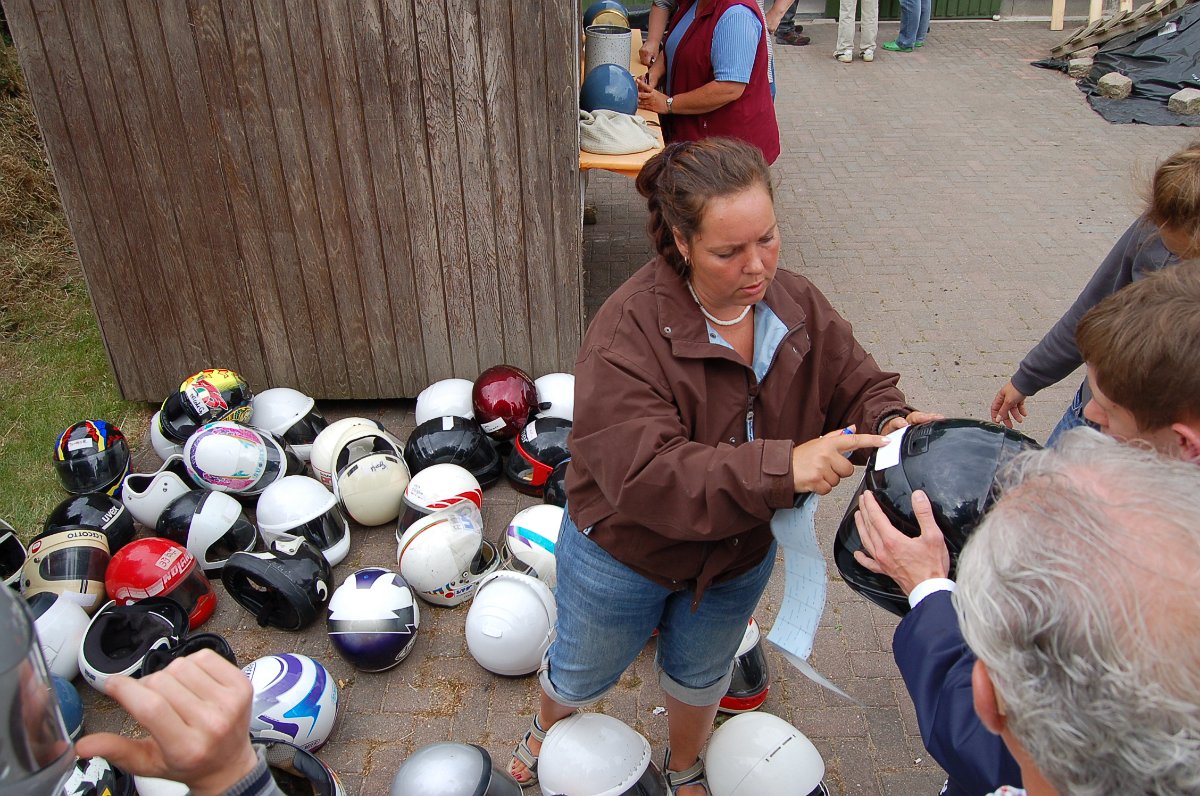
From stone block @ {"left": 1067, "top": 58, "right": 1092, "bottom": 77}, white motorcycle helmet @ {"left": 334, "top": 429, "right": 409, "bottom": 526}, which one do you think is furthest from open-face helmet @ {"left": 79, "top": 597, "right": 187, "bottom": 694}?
stone block @ {"left": 1067, "top": 58, "right": 1092, "bottom": 77}

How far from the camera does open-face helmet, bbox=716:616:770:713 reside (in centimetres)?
338

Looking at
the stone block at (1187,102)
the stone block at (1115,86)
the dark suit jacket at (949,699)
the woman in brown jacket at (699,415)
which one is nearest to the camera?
the dark suit jacket at (949,699)

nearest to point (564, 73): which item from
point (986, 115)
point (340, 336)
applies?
point (340, 336)

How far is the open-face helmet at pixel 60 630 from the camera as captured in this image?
3.48 metres

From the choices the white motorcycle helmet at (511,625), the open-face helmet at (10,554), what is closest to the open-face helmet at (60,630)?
the open-face helmet at (10,554)

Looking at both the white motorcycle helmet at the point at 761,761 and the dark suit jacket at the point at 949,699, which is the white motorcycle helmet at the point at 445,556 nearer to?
the white motorcycle helmet at the point at 761,761

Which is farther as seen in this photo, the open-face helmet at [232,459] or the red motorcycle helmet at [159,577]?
the open-face helmet at [232,459]

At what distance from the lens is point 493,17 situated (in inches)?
167

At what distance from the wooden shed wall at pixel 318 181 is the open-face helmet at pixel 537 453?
29.1 inches

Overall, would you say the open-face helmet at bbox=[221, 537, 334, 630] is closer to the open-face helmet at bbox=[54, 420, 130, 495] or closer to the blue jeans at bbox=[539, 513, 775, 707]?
the open-face helmet at bbox=[54, 420, 130, 495]

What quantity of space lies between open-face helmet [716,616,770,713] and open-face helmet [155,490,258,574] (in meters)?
2.29

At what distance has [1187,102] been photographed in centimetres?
965

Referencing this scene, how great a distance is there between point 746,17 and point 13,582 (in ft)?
14.4

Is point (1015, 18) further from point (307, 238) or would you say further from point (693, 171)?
point (693, 171)
